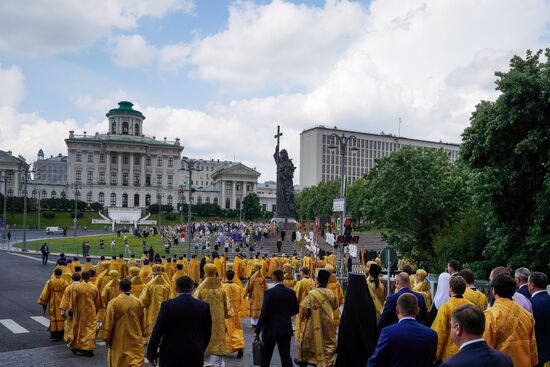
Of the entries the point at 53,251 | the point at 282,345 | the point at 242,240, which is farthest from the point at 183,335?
the point at 53,251

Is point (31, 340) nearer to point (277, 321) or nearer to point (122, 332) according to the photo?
point (122, 332)

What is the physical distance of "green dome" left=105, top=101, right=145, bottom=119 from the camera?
415ft

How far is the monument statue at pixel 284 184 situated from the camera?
53.8 m

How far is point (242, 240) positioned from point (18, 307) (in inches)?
1220

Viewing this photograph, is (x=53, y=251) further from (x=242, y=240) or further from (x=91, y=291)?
(x=91, y=291)

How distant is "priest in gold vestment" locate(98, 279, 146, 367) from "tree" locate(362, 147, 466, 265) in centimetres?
2130

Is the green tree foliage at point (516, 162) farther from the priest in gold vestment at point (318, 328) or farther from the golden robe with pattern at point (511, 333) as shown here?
the golden robe with pattern at point (511, 333)

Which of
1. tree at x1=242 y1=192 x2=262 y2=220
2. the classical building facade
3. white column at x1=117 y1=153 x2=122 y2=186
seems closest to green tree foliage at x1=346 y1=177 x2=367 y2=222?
tree at x1=242 y1=192 x2=262 y2=220

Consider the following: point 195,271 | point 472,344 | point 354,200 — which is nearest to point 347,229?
point 195,271

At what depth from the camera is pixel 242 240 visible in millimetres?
48594

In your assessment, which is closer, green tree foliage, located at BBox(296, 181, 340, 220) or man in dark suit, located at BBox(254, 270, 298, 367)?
man in dark suit, located at BBox(254, 270, 298, 367)

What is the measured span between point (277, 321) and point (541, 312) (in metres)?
3.77

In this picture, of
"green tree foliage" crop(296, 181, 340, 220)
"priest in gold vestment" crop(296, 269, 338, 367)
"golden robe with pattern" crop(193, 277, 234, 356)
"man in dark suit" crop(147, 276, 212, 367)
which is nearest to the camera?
"man in dark suit" crop(147, 276, 212, 367)

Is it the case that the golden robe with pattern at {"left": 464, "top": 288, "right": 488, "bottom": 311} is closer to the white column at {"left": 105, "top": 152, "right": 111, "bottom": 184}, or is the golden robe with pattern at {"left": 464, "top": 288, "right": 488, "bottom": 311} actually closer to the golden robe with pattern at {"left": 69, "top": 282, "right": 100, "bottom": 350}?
the golden robe with pattern at {"left": 69, "top": 282, "right": 100, "bottom": 350}
